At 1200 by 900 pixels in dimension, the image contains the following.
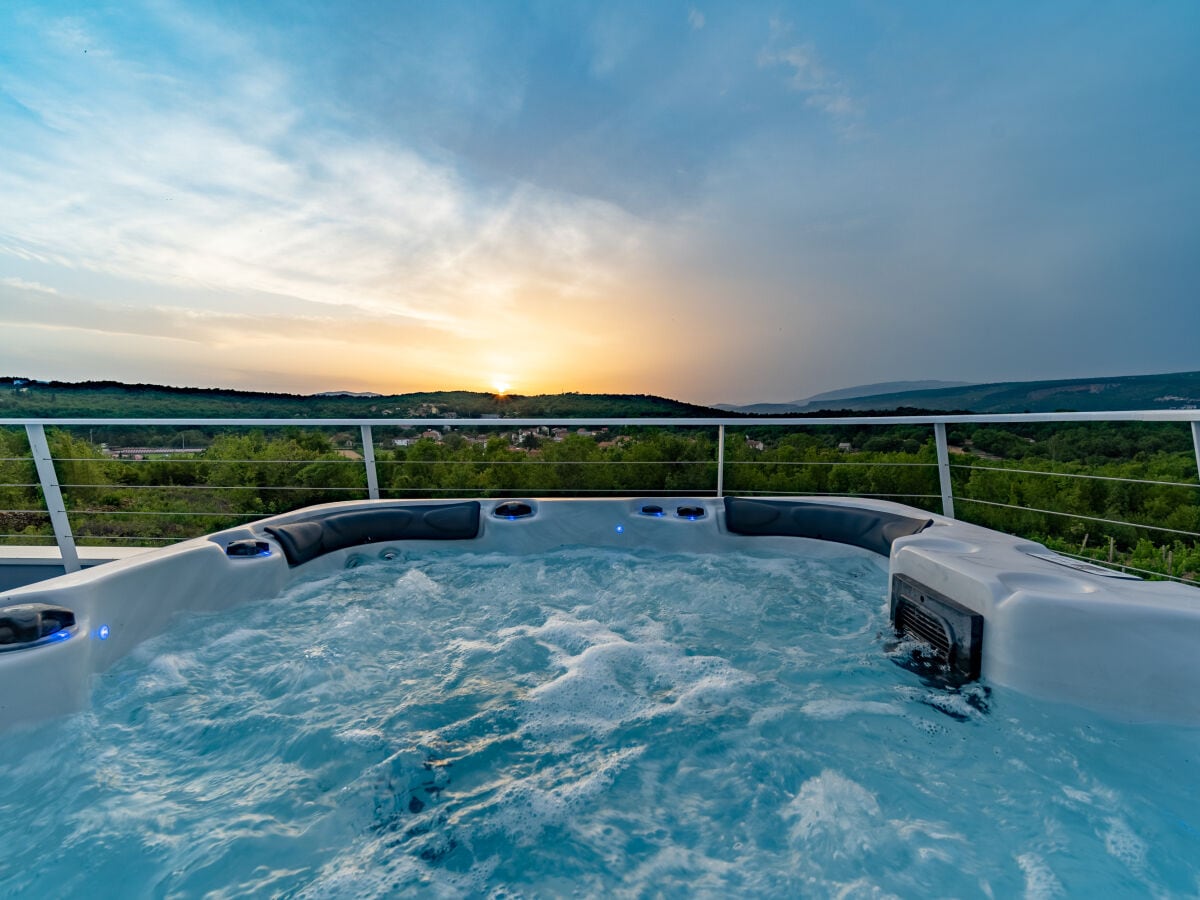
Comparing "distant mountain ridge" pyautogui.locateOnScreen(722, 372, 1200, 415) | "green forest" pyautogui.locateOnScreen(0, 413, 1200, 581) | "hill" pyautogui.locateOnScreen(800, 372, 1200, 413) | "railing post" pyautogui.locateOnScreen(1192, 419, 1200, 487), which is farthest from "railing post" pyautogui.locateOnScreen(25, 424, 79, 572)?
"hill" pyautogui.locateOnScreen(800, 372, 1200, 413)

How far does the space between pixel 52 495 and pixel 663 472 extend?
16.0ft

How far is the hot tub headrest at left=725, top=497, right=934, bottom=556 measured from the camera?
2.35 meters

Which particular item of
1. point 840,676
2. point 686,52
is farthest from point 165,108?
point 840,676

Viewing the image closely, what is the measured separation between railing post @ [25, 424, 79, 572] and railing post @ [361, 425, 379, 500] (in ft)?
4.19

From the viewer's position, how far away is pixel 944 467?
8.12 feet

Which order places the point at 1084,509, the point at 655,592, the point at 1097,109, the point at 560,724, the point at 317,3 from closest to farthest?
the point at 560,724
the point at 655,592
the point at 317,3
the point at 1097,109
the point at 1084,509

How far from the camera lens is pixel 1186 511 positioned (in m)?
6.76

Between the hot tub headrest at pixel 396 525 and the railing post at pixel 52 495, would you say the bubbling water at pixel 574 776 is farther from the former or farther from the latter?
the railing post at pixel 52 495

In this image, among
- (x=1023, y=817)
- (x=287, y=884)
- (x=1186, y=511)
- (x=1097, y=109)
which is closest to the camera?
(x=287, y=884)

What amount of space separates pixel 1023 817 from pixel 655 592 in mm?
1229

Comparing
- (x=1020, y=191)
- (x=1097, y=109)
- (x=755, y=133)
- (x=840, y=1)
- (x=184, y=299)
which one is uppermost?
(x=840, y=1)

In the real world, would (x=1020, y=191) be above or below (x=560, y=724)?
above

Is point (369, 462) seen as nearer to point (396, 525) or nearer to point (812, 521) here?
point (396, 525)

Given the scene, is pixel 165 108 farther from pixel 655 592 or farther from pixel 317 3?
pixel 655 592
